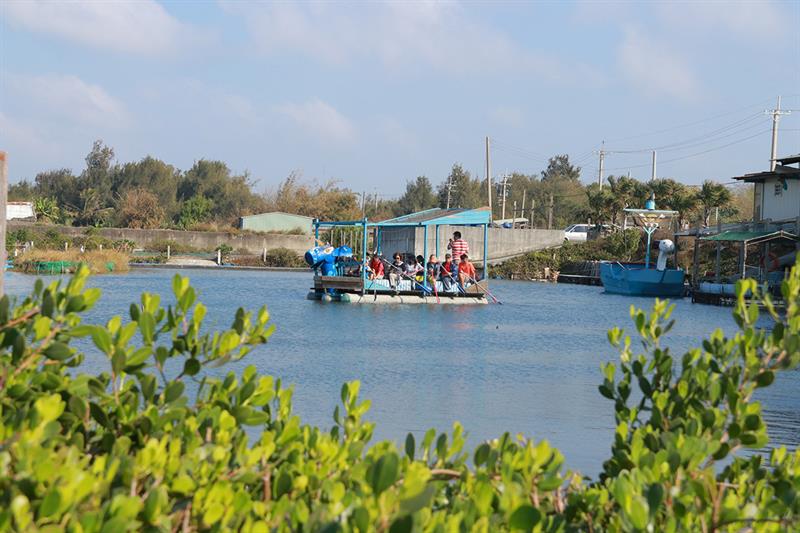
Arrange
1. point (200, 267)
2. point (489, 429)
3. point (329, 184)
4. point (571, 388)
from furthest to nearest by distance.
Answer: point (329, 184) < point (200, 267) < point (571, 388) < point (489, 429)

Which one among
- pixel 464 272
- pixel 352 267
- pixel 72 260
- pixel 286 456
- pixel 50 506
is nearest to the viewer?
pixel 50 506

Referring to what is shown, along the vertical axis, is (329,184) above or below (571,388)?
above

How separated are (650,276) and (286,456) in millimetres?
38823

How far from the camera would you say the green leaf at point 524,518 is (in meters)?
3.24

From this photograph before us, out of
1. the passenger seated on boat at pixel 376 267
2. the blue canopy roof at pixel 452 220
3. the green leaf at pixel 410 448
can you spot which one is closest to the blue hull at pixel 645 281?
the blue canopy roof at pixel 452 220

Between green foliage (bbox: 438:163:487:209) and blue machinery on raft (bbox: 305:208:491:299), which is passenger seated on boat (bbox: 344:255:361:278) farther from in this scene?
green foliage (bbox: 438:163:487:209)

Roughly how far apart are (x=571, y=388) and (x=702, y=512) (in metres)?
13.1

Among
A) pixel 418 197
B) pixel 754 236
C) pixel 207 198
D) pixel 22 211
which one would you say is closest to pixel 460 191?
pixel 418 197

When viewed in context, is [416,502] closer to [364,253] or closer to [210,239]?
[364,253]

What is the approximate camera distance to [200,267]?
56.4m

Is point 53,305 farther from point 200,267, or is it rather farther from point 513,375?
point 200,267

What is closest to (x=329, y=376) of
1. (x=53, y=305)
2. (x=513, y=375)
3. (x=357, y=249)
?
(x=513, y=375)

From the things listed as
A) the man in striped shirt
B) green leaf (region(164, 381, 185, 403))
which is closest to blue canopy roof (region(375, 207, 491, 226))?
the man in striped shirt

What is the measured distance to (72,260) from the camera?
46.3 m
